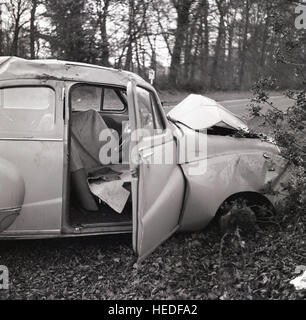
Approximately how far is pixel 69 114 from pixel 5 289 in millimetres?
1873

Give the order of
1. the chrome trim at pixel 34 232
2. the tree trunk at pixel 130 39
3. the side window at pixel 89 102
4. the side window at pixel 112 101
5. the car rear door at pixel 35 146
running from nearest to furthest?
the car rear door at pixel 35 146, the chrome trim at pixel 34 232, the side window at pixel 112 101, the side window at pixel 89 102, the tree trunk at pixel 130 39

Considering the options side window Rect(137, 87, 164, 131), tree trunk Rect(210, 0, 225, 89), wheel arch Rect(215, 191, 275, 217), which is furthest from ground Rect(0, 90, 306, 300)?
tree trunk Rect(210, 0, 225, 89)

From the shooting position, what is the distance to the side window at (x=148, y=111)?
4.83m

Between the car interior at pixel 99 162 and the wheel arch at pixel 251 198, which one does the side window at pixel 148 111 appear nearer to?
the car interior at pixel 99 162

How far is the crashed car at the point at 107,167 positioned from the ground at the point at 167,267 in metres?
0.35

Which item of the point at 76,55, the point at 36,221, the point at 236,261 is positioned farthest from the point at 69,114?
the point at 76,55

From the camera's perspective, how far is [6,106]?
465 cm

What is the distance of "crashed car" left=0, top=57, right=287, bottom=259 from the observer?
441cm

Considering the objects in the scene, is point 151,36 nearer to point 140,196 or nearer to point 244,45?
point 244,45

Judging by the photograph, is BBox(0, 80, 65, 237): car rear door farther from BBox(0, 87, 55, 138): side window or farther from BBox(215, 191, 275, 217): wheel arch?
BBox(215, 191, 275, 217): wheel arch

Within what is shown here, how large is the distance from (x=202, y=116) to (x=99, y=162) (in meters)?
1.43

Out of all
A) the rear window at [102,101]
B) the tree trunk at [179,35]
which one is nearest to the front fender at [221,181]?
the rear window at [102,101]

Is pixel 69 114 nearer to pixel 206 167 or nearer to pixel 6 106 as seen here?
pixel 6 106

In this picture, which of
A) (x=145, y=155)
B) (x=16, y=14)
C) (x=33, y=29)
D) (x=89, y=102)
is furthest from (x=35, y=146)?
(x=33, y=29)
